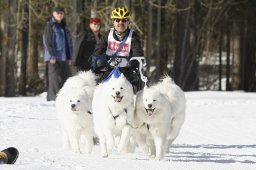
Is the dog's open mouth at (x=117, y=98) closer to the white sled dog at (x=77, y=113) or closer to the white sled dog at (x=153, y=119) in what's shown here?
the white sled dog at (x=153, y=119)

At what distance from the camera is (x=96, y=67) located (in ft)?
27.6

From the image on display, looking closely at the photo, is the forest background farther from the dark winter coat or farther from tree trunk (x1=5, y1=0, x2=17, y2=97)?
the dark winter coat

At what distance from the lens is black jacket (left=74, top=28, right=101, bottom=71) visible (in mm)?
11070

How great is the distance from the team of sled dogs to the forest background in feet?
42.9

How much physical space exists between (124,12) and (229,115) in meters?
6.41

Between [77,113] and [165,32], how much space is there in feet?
72.5

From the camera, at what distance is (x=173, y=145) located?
9.51 meters

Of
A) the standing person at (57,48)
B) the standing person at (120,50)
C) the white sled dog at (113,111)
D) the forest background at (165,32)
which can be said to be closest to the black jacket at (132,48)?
the standing person at (120,50)

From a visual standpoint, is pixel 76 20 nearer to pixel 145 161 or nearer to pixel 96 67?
pixel 96 67

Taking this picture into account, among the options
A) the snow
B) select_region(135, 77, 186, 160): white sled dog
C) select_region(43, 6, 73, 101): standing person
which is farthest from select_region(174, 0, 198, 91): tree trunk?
select_region(135, 77, 186, 160): white sled dog

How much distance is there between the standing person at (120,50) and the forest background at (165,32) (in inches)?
506

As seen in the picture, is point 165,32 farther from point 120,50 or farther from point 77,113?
point 77,113

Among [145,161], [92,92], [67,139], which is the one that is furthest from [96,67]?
[145,161]

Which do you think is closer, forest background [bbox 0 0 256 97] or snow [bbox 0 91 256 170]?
snow [bbox 0 91 256 170]
